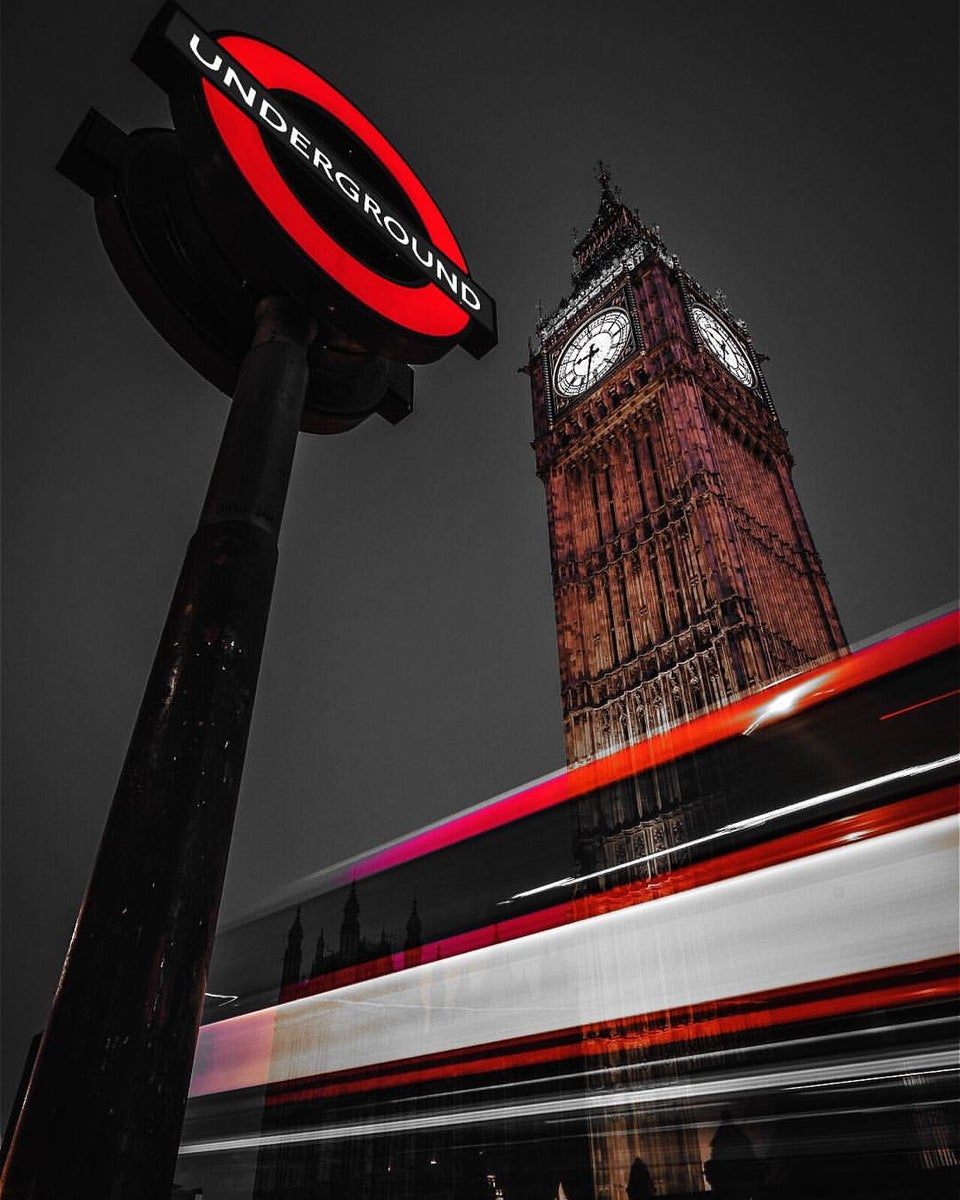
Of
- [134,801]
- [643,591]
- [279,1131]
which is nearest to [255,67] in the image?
[134,801]

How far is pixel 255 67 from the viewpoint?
2.42m

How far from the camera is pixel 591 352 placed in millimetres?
35844

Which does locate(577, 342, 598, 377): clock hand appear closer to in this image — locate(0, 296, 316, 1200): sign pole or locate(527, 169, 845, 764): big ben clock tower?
locate(527, 169, 845, 764): big ben clock tower

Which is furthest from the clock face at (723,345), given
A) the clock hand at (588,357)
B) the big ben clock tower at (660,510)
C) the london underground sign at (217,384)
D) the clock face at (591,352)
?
the london underground sign at (217,384)

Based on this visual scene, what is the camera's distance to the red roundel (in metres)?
2.25

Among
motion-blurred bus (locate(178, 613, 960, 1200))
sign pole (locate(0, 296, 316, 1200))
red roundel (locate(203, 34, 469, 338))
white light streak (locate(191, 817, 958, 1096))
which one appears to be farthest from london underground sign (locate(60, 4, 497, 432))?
white light streak (locate(191, 817, 958, 1096))

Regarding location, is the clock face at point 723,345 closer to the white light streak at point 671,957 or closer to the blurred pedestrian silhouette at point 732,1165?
the white light streak at point 671,957

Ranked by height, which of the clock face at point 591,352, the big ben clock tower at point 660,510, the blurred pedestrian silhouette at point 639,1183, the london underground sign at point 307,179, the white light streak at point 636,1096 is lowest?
the blurred pedestrian silhouette at point 639,1183

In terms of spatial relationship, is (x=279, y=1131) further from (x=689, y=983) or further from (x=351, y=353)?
(x=351, y=353)

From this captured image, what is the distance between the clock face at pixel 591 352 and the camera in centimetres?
3456

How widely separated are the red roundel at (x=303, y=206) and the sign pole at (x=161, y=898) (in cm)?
82

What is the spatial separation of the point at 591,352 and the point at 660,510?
10237mm

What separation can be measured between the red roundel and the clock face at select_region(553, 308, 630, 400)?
33.1 meters

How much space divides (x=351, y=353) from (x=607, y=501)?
30588 mm
